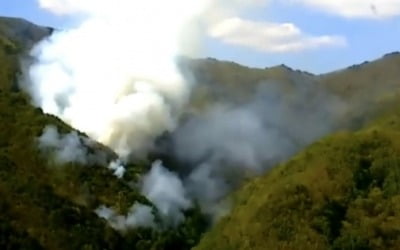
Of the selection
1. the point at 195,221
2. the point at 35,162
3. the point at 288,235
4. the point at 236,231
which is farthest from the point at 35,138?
the point at 288,235

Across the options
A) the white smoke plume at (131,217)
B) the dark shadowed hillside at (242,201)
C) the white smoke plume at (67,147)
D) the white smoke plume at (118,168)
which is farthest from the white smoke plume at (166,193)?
the white smoke plume at (67,147)

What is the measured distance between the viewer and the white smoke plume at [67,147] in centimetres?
15775

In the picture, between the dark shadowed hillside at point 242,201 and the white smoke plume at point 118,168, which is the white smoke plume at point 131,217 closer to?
the dark shadowed hillside at point 242,201

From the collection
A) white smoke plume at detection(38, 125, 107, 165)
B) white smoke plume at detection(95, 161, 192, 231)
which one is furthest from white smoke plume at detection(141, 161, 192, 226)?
white smoke plume at detection(38, 125, 107, 165)

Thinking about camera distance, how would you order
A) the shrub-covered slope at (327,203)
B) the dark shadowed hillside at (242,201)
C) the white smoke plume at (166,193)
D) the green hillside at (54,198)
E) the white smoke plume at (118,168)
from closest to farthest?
the shrub-covered slope at (327,203), the dark shadowed hillside at (242,201), the green hillside at (54,198), the white smoke plume at (166,193), the white smoke plume at (118,168)

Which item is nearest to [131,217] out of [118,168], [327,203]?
[118,168]

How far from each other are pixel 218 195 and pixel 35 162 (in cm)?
4003

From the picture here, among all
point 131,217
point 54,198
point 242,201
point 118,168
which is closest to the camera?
point 54,198

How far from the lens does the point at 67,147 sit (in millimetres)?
159500

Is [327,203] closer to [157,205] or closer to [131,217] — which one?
[131,217]

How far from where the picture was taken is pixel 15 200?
5531 inches

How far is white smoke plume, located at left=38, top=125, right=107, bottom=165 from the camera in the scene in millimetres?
157750

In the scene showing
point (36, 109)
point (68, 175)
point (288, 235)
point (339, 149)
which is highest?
point (36, 109)

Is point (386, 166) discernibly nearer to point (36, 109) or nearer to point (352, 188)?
point (352, 188)
